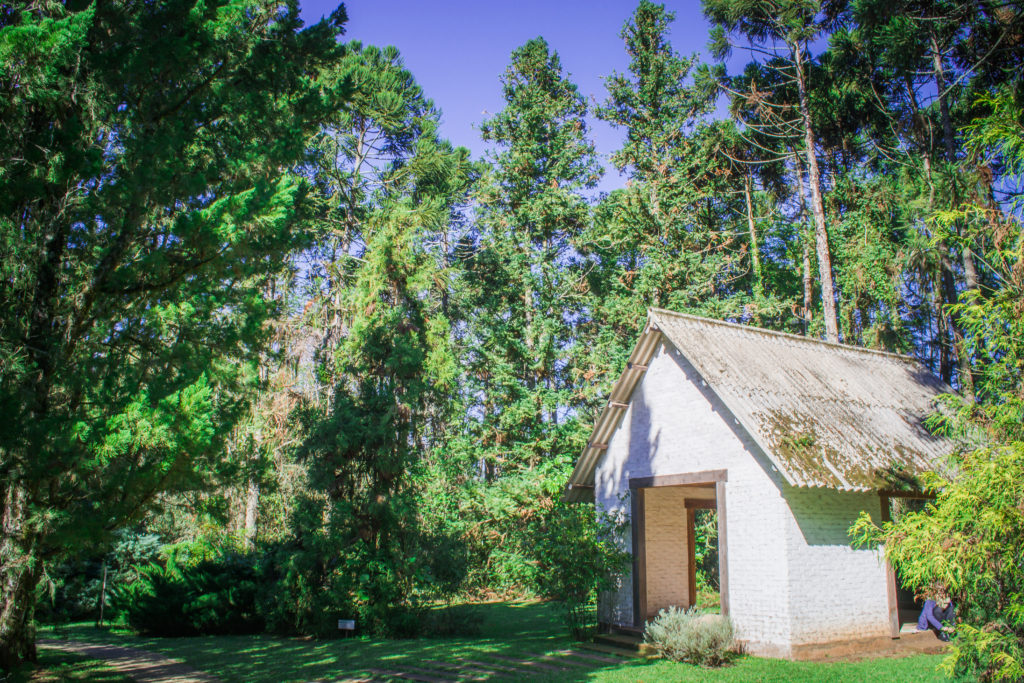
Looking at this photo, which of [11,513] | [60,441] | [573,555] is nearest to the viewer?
[60,441]

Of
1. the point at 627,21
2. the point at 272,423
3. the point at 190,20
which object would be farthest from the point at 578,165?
the point at 190,20

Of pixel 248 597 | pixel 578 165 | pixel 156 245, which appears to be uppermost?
pixel 578 165

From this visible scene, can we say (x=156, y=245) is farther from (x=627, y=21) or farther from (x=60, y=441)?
(x=627, y=21)

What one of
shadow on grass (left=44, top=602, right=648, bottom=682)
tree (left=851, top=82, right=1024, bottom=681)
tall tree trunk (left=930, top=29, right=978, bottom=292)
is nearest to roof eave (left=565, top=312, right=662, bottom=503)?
shadow on grass (left=44, top=602, right=648, bottom=682)

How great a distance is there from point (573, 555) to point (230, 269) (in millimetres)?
8044

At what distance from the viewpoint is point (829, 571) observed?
1082cm

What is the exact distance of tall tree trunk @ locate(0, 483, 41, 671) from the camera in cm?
679

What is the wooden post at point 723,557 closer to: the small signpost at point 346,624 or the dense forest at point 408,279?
the dense forest at point 408,279

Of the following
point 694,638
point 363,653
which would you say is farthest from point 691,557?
point 363,653

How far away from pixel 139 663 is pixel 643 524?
9026 millimetres

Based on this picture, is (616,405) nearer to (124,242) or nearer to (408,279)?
(408,279)

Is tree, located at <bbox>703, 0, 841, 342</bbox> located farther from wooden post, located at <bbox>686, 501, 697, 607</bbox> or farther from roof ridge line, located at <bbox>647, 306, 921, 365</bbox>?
wooden post, located at <bbox>686, 501, 697, 607</bbox>

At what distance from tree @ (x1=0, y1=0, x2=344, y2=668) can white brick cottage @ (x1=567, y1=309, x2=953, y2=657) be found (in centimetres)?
785

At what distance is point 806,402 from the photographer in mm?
12625
